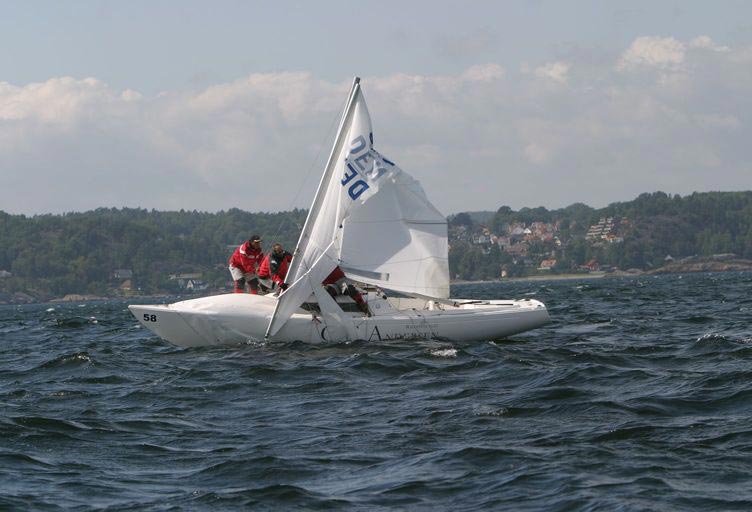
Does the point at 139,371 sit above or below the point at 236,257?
below

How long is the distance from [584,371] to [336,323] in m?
6.86

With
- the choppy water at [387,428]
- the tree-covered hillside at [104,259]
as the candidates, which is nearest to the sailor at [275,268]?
the choppy water at [387,428]

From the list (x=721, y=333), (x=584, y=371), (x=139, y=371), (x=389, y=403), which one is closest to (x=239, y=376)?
(x=139, y=371)

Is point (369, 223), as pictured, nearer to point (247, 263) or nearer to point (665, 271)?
point (247, 263)

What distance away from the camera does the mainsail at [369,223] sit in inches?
946

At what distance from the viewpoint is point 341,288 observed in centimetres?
2438

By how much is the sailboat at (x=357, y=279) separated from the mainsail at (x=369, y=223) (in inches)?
0.8

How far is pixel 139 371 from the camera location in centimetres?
2112

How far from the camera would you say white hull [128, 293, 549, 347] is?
76.9ft

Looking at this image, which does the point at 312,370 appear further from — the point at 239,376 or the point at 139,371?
the point at 139,371

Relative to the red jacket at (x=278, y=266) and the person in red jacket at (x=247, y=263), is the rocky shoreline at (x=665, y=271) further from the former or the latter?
the red jacket at (x=278, y=266)

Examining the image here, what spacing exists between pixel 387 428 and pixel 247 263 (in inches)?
462

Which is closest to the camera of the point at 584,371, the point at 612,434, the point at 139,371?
the point at 612,434

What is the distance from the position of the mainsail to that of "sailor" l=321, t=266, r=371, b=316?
23 cm
